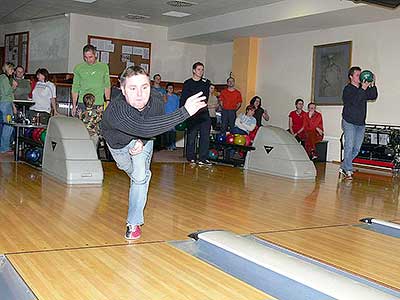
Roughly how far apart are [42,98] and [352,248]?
16.0ft

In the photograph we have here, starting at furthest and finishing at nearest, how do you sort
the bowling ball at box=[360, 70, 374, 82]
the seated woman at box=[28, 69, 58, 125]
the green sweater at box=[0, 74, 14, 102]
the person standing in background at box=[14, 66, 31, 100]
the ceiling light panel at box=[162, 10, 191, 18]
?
the ceiling light panel at box=[162, 10, 191, 18]
the person standing in background at box=[14, 66, 31, 100]
the seated woman at box=[28, 69, 58, 125]
the green sweater at box=[0, 74, 14, 102]
the bowling ball at box=[360, 70, 374, 82]

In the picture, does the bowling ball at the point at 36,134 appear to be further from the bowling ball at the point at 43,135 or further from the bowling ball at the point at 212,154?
the bowling ball at the point at 212,154

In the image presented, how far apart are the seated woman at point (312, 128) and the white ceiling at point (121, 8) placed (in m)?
1.85

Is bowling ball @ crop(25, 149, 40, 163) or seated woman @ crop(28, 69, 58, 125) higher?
seated woman @ crop(28, 69, 58, 125)

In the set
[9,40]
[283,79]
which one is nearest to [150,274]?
[283,79]

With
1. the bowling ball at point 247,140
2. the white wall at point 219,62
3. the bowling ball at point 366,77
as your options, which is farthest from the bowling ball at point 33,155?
the white wall at point 219,62

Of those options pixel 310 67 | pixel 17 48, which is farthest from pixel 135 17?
pixel 310 67

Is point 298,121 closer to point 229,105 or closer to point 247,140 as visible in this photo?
point 229,105

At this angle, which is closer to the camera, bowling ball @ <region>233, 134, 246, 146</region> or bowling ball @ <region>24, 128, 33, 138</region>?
bowling ball @ <region>24, 128, 33, 138</region>

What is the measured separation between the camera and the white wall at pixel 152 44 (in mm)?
9820

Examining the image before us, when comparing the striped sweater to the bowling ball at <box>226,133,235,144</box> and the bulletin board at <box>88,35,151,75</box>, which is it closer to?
the bowling ball at <box>226,133,235,144</box>

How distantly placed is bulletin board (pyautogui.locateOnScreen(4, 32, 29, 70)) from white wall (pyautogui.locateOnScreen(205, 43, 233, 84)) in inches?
147

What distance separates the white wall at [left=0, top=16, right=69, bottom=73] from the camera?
986 cm

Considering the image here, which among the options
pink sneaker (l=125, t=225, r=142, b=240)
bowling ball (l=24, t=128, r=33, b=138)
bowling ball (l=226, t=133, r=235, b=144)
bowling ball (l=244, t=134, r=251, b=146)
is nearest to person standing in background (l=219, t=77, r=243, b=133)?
bowling ball (l=226, t=133, r=235, b=144)
